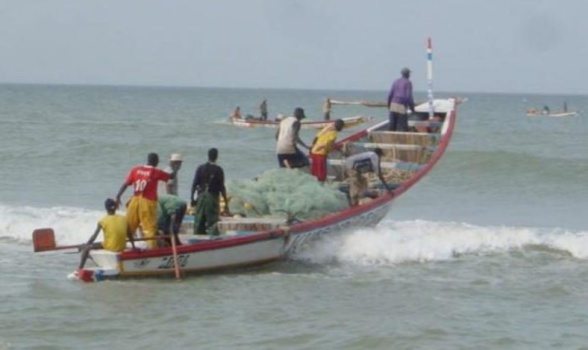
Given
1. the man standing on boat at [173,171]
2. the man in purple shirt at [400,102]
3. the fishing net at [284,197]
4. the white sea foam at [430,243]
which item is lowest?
the white sea foam at [430,243]

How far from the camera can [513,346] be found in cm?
1135

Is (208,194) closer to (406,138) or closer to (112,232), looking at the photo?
(112,232)

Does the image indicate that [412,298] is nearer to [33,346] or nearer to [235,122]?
[33,346]

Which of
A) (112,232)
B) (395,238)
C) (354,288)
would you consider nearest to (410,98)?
(395,238)

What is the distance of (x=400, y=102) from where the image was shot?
20312 mm

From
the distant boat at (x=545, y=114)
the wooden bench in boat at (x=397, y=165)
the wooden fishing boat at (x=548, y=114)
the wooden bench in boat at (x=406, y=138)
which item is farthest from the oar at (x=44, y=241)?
the wooden fishing boat at (x=548, y=114)

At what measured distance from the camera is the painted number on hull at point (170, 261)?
14.2 m

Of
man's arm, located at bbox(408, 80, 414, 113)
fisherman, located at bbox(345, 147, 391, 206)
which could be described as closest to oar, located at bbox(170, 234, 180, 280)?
fisherman, located at bbox(345, 147, 391, 206)

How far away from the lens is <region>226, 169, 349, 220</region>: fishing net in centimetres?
1593

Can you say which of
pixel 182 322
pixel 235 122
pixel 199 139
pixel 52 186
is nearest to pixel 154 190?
pixel 182 322

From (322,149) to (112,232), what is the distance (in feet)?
14.8

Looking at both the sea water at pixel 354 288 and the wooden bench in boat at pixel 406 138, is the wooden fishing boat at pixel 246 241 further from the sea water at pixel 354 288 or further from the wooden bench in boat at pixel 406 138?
the wooden bench in boat at pixel 406 138

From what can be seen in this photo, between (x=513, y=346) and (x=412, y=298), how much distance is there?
237 centimetres

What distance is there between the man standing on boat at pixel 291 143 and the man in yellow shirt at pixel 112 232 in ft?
13.2
